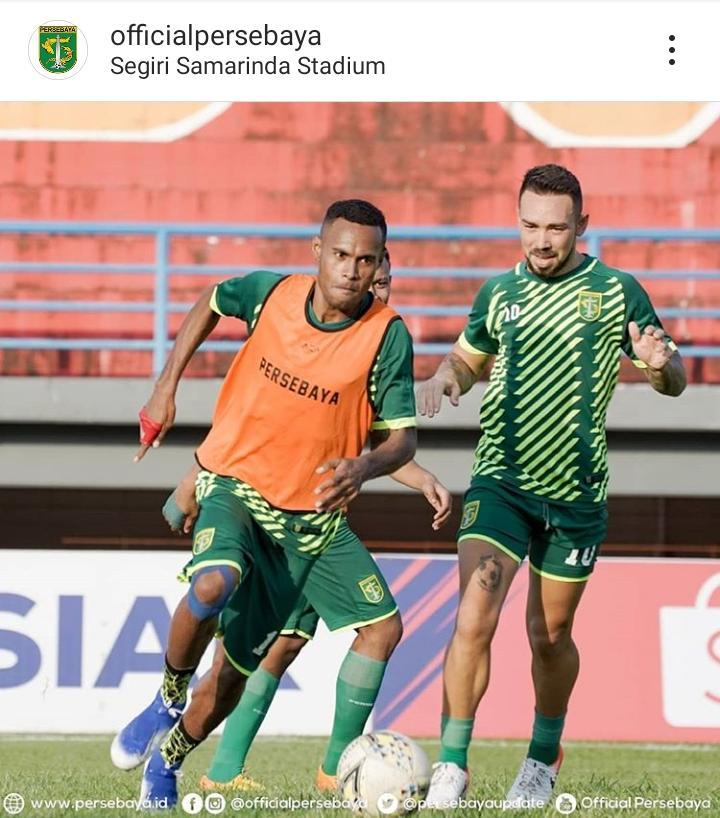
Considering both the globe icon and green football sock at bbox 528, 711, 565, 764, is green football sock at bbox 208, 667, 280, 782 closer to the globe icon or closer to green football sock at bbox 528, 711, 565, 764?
green football sock at bbox 528, 711, 565, 764

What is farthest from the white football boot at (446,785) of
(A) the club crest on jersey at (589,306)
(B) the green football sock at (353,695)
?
(A) the club crest on jersey at (589,306)

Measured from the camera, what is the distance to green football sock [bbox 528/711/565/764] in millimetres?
7273

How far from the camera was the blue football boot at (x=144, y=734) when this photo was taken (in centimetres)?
629

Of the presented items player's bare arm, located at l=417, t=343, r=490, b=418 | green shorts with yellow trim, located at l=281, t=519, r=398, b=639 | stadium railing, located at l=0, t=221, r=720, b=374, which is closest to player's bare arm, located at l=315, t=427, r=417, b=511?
player's bare arm, located at l=417, t=343, r=490, b=418

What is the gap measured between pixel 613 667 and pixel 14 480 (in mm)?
5015

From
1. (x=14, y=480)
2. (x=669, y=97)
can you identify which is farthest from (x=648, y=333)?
(x=14, y=480)

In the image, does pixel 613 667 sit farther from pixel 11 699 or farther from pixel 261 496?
pixel 261 496

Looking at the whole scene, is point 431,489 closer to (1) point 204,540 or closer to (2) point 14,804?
(1) point 204,540

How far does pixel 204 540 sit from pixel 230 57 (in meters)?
1.94

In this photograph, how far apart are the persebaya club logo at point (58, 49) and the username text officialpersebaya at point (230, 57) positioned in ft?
0.53

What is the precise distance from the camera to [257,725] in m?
7.81

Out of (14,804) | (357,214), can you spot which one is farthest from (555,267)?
(14,804)

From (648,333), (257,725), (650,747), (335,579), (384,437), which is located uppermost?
(648,333)

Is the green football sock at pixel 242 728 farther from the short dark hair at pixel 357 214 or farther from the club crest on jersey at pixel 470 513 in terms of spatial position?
the short dark hair at pixel 357 214
